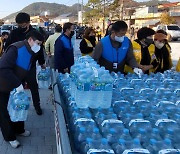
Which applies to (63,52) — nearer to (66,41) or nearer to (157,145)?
(66,41)

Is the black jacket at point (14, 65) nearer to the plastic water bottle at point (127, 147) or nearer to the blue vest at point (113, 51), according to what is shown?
the blue vest at point (113, 51)

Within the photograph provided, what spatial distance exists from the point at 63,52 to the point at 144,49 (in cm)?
176

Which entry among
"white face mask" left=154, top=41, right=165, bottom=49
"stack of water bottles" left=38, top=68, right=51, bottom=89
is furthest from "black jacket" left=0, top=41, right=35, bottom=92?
"white face mask" left=154, top=41, right=165, bottom=49

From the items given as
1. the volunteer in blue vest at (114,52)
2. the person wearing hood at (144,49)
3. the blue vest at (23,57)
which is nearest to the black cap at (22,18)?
the blue vest at (23,57)

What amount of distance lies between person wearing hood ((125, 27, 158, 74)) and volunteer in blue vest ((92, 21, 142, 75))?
18.5 inches

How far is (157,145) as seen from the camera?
2066mm

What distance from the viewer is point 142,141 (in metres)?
2.18

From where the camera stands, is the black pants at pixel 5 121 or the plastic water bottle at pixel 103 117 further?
the black pants at pixel 5 121

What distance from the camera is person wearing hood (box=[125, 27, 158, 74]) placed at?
16.4ft

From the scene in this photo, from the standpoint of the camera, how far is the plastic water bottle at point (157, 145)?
203cm

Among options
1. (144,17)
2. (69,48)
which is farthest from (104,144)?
(144,17)

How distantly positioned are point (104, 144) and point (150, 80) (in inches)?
76.4

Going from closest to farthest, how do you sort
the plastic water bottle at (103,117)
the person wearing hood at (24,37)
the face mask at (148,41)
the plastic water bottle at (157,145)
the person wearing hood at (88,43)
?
1. the plastic water bottle at (157,145)
2. the plastic water bottle at (103,117)
3. the face mask at (148,41)
4. the person wearing hood at (24,37)
5. the person wearing hood at (88,43)

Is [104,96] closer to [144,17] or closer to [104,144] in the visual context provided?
[104,144]
